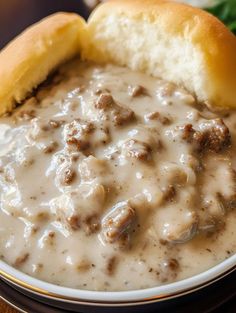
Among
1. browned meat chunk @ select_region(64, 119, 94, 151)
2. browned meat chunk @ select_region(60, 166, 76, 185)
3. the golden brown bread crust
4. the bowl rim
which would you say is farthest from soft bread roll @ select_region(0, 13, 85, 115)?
the bowl rim

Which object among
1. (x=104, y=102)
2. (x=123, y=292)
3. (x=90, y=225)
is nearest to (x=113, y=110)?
(x=104, y=102)

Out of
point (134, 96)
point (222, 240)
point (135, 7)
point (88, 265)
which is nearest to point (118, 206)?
point (88, 265)

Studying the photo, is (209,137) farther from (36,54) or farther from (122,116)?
(36,54)

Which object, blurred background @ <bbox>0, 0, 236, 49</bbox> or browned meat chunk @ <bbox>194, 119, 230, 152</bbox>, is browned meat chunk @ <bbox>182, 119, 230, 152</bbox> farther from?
blurred background @ <bbox>0, 0, 236, 49</bbox>

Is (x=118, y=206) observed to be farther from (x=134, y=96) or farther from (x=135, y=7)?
(x=135, y=7)

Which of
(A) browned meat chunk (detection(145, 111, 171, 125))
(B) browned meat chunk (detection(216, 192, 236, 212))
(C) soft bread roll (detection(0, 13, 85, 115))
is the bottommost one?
(B) browned meat chunk (detection(216, 192, 236, 212))

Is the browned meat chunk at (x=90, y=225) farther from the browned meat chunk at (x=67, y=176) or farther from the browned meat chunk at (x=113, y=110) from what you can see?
the browned meat chunk at (x=113, y=110)

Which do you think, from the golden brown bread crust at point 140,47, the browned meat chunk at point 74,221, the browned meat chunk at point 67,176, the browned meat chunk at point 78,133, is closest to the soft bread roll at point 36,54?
the golden brown bread crust at point 140,47
